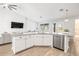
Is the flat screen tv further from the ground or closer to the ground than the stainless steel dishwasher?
further from the ground

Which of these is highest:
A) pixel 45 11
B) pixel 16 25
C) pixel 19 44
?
pixel 45 11

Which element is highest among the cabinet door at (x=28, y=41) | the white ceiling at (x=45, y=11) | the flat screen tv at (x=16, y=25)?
the white ceiling at (x=45, y=11)

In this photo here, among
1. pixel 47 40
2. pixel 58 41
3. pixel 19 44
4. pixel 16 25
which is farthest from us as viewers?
pixel 47 40

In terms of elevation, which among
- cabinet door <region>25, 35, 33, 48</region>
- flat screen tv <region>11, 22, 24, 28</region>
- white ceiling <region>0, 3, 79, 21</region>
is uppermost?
white ceiling <region>0, 3, 79, 21</region>

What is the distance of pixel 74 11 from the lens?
6.40ft

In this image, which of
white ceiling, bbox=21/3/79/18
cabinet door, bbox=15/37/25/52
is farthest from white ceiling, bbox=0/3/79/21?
cabinet door, bbox=15/37/25/52

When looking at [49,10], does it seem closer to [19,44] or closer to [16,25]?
[16,25]

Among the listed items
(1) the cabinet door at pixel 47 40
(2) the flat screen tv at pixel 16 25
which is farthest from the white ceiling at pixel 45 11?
Answer: (1) the cabinet door at pixel 47 40

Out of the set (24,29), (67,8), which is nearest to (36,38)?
(24,29)

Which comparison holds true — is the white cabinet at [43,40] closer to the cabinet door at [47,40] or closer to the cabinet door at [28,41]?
the cabinet door at [47,40]

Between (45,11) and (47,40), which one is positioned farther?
(47,40)

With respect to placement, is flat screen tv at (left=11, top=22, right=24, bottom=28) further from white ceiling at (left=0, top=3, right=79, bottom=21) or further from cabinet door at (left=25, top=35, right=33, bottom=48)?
cabinet door at (left=25, top=35, right=33, bottom=48)

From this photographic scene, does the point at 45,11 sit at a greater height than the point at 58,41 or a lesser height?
greater

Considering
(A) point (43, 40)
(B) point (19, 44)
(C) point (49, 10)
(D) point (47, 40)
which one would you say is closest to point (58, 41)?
(D) point (47, 40)
